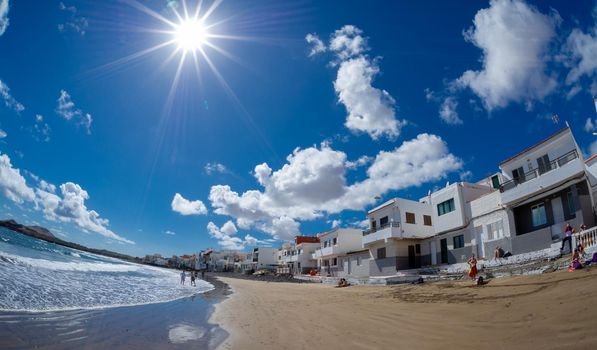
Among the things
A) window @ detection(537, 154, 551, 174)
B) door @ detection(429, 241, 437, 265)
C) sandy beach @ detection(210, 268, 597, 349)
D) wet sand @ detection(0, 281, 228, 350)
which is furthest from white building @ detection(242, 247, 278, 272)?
sandy beach @ detection(210, 268, 597, 349)

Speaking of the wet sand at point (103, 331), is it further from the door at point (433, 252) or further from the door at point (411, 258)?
the door at point (411, 258)

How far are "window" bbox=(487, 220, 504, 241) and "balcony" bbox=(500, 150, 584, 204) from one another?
6.24 feet

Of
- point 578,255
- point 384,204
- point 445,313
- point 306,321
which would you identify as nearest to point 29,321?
point 306,321

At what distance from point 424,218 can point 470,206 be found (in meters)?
6.98

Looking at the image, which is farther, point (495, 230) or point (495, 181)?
point (495, 181)

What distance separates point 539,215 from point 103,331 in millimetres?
23335

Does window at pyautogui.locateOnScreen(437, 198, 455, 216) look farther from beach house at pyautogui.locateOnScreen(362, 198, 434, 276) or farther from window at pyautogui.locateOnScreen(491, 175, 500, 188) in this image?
window at pyautogui.locateOnScreen(491, 175, 500, 188)

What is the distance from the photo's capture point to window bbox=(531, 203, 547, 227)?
61.0ft

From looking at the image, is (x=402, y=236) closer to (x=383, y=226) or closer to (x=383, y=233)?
(x=383, y=233)

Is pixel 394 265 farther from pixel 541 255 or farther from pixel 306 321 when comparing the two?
pixel 306 321

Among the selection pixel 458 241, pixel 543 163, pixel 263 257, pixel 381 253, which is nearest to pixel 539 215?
pixel 543 163

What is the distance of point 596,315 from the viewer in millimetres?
5035

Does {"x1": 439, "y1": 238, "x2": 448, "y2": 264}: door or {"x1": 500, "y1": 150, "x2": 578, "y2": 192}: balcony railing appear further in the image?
{"x1": 439, "y1": 238, "x2": 448, "y2": 264}: door

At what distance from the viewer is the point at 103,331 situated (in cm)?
804
